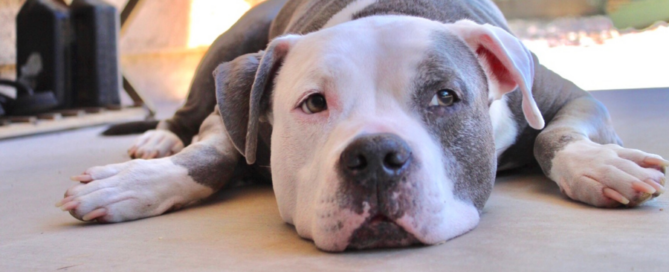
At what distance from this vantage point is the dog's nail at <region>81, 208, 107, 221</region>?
223cm

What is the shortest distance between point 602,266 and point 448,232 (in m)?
0.39

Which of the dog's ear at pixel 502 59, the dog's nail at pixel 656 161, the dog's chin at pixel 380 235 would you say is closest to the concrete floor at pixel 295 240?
the dog's chin at pixel 380 235

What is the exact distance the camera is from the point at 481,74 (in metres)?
2.06

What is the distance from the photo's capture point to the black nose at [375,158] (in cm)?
155

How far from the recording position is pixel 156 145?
361cm

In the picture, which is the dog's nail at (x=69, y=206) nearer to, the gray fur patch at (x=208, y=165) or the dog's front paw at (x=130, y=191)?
the dog's front paw at (x=130, y=191)

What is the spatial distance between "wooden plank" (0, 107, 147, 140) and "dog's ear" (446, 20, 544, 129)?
432 cm

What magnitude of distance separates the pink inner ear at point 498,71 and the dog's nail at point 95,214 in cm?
132

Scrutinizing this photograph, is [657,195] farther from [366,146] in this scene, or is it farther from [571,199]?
[366,146]

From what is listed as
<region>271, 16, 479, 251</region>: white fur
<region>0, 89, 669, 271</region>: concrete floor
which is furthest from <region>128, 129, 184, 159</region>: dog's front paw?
<region>271, 16, 479, 251</region>: white fur

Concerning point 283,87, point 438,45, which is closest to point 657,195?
point 438,45

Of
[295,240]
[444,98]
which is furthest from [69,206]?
[444,98]

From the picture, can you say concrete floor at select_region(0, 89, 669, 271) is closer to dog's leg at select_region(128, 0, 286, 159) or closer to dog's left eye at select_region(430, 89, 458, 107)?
dog's left eye at select_region(430, 89, 458, 107)

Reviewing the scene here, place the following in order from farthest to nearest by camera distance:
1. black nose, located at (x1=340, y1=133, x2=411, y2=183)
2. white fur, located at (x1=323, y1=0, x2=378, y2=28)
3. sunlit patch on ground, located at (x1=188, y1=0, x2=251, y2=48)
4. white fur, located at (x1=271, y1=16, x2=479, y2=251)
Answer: sunlit patch on ground, located at (x1=188, y1=0, x2=251, y2=48)
white fur, located at (x1=323, y1=0, x2=378, y2=28)
white fur, located at (x1=271, y1=16, x2=479, y2=251)
black nose, located at (x1=340, y1=133, x2=411, y2=183)
